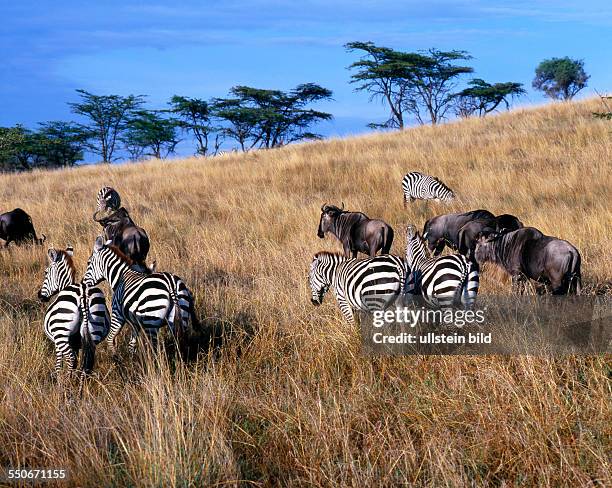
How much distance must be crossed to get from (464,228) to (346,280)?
2.82m

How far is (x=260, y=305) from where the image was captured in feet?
19.8

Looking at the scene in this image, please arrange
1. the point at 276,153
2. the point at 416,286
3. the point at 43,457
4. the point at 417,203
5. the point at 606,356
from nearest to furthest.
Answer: the point at 43,457 < the point at 606,356 < the point at 416,286 < the point at 417,203 < the point at 276,153

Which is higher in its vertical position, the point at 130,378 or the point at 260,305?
the point at 260,305

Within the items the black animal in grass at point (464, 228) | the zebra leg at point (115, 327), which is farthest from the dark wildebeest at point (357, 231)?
the zebra leg at point (115, 327)

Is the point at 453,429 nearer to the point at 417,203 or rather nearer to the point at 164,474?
the point at 164,474

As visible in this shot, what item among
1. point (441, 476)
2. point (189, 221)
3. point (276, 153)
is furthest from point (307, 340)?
point (276, 153)

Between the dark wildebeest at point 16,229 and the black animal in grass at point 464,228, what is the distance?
6.03 m

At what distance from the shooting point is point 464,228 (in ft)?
25.0

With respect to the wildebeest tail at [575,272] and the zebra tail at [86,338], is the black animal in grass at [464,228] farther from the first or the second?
the zebra tail at [86,338]

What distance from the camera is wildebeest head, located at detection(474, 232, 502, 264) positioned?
21.6 feet

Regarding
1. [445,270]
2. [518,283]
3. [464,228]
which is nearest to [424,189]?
[464,228]

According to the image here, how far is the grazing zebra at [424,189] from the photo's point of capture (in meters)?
12.6

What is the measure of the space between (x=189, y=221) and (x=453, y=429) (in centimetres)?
922

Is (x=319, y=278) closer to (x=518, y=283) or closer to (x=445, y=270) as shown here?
(x=445, y=270)
